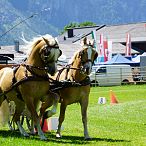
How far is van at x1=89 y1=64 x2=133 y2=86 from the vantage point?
4688cm

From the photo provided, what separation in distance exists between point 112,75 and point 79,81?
36.0m

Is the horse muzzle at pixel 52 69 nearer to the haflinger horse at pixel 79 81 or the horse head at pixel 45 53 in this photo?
the horse head at pixel 45 53

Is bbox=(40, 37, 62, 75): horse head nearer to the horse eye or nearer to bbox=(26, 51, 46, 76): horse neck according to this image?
the horse eye

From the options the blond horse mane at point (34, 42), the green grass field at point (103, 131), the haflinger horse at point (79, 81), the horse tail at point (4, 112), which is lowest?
the green grass field at point (103, 131)

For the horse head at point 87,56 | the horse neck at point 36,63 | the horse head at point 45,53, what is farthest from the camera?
the horse neck at point 36,63

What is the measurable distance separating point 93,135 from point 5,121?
94.9 inches

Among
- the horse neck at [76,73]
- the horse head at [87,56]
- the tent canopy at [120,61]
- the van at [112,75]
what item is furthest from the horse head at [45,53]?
the tent canopy at [120,61]

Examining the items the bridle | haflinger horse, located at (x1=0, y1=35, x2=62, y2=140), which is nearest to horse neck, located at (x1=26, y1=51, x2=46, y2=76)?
haflinger horse, located at (x1=0, y1=35, x2=62, y2=140)

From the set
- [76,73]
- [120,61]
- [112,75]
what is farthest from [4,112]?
[120,61]

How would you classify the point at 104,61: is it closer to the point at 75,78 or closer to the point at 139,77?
the point at 139,77

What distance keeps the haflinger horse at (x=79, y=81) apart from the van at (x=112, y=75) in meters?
34.1

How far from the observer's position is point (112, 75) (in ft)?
157

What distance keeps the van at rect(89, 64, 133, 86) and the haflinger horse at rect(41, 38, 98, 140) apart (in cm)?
3407

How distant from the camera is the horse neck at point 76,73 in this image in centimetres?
1213
